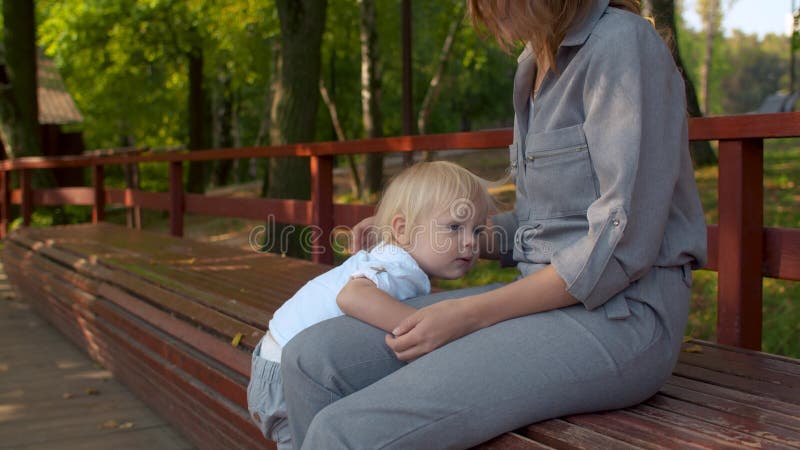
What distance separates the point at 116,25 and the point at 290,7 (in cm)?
1370

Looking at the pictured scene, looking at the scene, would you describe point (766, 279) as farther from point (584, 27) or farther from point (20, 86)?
point (20, 86)

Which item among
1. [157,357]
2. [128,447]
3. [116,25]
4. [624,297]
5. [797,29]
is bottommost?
[128,447]

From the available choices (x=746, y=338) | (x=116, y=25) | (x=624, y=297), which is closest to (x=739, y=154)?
(x=746, y=338)

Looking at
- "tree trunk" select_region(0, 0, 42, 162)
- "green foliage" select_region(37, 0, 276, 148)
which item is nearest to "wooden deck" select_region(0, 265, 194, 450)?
"tree trunk" select_region(0, 0, 42, 162)

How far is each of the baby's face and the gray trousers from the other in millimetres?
417

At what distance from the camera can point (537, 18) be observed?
6.37 feet

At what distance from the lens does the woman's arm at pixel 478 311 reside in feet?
6.27

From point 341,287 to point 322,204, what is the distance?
11.1ft

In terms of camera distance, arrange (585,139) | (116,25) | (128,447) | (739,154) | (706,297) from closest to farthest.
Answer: (585,139) < (739,154) < (128,447) < (706,297) < (116,25)

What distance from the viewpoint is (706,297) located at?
21.6 feet

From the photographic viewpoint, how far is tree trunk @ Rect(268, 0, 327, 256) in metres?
9.22

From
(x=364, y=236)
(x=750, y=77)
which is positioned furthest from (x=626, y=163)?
(x=750, y=77)

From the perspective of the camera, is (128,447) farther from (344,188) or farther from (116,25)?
(116,25)

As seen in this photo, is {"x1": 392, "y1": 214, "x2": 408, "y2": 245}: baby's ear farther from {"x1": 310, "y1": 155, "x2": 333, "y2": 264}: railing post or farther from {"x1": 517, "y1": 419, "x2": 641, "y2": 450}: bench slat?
{"x1": 310, "y1": 155, "x2": 333, "y2": 264}: railing post
